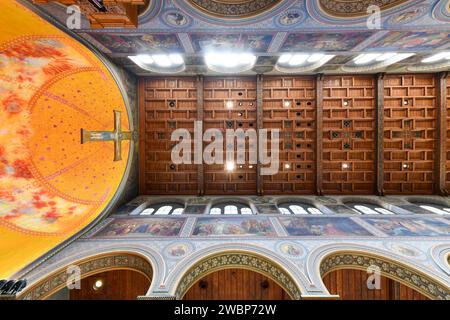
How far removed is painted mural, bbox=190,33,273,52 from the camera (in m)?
6.66

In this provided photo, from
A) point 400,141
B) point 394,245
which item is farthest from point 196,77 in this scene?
point 400,141

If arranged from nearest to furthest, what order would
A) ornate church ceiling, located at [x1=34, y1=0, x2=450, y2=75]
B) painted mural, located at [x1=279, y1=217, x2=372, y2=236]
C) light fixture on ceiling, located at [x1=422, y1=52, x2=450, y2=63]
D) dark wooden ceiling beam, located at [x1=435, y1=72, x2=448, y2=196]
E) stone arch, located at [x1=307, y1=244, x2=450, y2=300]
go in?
stone arch, located at [x1=307, y1=244, x2=450, y2=300]
ornate church ceiling, located at [x1=34, y1=0, x2=450, y2=75]
painted mural, located at [x1=279, y1=217, x2=372, y2=236]
light fixture on ceiling, located at [x1=422, y1=52, x2=450, y2=63]
dark wooden ceiling beam, located at [x1=435, y1=72, x2=448, y2=196]

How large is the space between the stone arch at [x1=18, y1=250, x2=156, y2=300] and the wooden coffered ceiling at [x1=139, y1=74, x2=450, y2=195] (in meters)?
5.29

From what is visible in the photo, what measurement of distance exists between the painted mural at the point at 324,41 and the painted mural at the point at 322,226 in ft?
23.3

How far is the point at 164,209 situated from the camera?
34.3 ft

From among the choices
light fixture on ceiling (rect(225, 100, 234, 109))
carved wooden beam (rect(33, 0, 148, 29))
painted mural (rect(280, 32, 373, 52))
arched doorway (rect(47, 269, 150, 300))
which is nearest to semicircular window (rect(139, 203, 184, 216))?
arched doorway (rect(47, 269, 150, 300))

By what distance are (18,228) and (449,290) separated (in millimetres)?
12457

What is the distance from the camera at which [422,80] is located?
429 inches

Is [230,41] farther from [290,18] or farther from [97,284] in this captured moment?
[97,284]

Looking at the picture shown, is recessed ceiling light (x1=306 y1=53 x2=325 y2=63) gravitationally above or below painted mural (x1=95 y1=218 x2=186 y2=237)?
above

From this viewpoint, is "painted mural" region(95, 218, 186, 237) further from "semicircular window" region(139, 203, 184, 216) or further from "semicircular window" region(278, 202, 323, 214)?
"semicircular window" region(278, 202, 323, 214)

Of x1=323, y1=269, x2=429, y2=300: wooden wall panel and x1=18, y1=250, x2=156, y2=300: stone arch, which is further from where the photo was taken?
x1=323, y1=269, x2=429, y2=300: wooden wall panel

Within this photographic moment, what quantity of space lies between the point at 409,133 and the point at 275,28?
10.7 meters

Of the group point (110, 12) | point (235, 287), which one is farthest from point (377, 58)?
Answer: point (235, 287)
